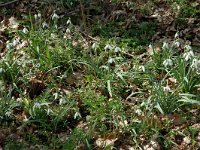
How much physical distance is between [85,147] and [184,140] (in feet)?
2.91

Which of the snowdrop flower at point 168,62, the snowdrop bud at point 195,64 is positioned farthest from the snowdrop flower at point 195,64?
the snowdrop flower at point 168,62

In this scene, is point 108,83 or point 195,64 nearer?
point 195,64

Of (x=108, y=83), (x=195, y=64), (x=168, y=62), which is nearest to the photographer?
(x=195, y=64)

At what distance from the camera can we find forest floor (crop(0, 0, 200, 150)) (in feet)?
12.3

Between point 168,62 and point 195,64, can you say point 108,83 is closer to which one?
point 168,62

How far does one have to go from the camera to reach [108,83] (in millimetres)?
4094

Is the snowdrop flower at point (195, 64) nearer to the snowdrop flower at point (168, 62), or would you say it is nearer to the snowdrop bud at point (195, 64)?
the snowdrop bud at point (195, 64)

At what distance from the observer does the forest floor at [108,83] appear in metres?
3.74

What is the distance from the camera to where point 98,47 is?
464cm

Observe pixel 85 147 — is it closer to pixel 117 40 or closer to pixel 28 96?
pixel 28 96

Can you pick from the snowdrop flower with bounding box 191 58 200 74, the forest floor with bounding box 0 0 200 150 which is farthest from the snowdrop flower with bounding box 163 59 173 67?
the snowdrop flower with bounding box 191 58 200 74

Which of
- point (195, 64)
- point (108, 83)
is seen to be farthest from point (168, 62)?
point (108, 83)

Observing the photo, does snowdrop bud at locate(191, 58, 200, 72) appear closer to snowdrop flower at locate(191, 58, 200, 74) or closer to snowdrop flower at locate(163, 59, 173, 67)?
snowdrop flower at locate(191, 58, 200, 74)

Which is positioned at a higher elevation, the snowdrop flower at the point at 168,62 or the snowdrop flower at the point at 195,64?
the snowdrop flower at the point at 195,64
